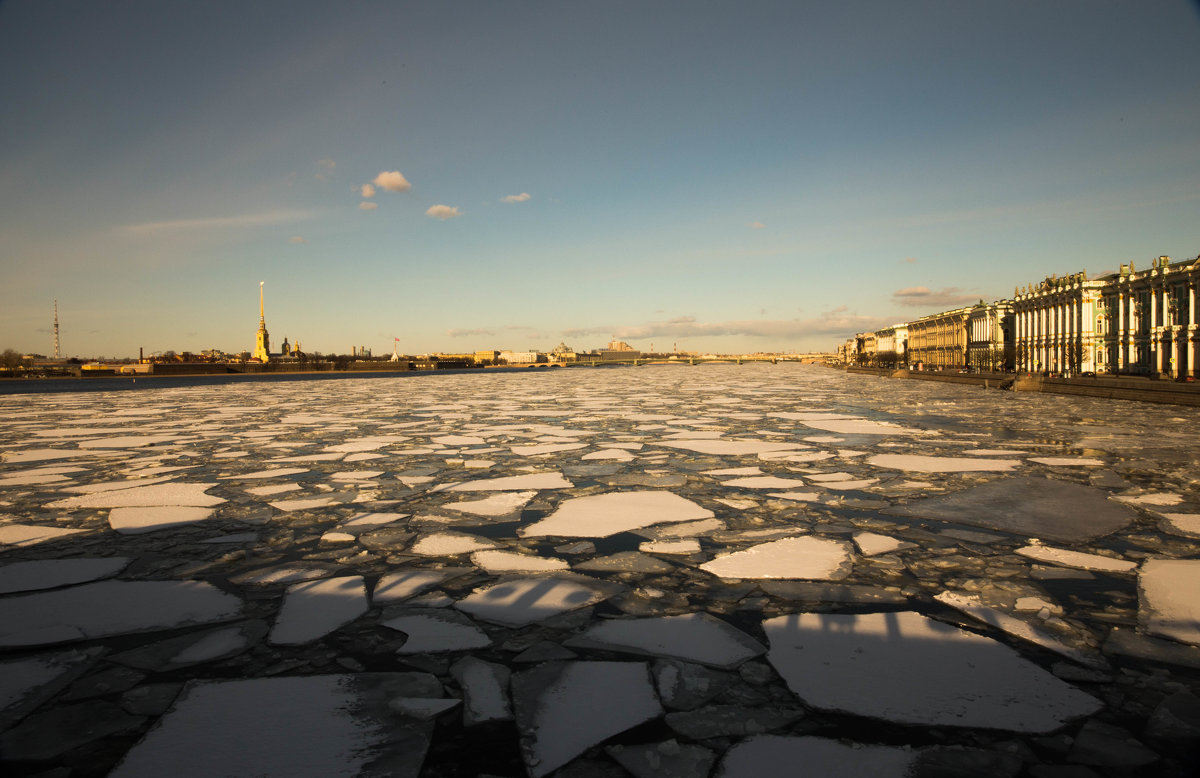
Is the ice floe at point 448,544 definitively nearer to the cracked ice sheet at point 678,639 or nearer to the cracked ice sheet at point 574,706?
the cracked ice sheet at point 678,639

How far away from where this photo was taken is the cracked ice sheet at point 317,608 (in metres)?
2.49

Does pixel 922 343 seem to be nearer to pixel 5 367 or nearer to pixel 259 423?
pixel 259 423

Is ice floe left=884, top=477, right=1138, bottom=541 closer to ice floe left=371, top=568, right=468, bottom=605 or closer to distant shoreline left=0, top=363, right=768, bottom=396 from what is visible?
ice floe left=371, top=568, right=468, bottom=605

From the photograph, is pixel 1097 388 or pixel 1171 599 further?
pixel 1097 388

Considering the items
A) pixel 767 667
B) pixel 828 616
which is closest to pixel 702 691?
pixel 767 667

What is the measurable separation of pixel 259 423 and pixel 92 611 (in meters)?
9.50

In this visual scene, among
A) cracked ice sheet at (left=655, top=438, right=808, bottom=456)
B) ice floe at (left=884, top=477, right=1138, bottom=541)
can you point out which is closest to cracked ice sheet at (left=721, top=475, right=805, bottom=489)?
ice floe at (left=884, top=477, right=1138, bottom=541)

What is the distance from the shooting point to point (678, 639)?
241 centimetres

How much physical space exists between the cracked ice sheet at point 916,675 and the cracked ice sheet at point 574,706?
0.51 metres

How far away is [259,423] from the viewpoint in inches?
448

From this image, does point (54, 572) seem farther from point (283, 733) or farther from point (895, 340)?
point (895, 340)

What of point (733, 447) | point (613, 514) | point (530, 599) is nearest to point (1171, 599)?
point (530, 599)

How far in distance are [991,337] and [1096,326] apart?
21526mm

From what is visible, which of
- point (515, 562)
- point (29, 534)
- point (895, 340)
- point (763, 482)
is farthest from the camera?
point (895, 340)
